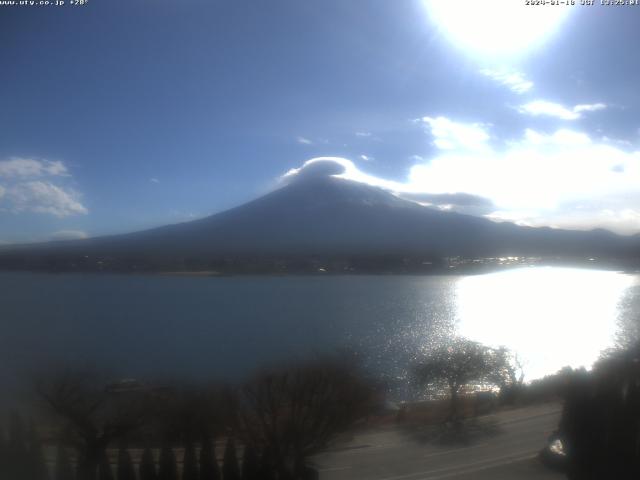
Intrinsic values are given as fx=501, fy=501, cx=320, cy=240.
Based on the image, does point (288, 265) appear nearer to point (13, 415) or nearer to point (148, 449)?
point (148, 449)

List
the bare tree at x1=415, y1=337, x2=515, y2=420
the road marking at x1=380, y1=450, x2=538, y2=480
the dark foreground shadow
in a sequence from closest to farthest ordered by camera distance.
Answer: the road marking at x1=380, y1=450, x2=538, y2=480 < the dark foreground shadow < the bare tree at x1=415, y1=337, x2=515, y2=420

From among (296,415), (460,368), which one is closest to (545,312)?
(460,368)

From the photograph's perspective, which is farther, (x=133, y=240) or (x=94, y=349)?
(x=133, y=240)

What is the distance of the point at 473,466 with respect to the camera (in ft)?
9.46

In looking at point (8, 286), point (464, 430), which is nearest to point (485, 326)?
point (464, 430)

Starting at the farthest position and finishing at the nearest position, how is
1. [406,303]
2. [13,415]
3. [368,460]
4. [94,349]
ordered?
1. [406,303]
2. [94,349]
3. [13,415]
4. [368,460]

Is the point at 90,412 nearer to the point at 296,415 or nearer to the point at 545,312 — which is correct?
the point at 296,415

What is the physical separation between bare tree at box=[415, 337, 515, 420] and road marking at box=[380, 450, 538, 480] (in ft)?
0.95

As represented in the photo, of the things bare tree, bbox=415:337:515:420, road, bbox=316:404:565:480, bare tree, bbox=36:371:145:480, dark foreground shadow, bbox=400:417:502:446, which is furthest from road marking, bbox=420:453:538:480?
bare tree, bbox=36:371:145:480

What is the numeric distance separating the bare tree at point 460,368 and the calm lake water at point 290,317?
15 cm

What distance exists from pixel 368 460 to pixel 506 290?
2.48 meters

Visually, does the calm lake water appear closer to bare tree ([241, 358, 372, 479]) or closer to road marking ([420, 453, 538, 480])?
bare tree ([241, 358, 372, 479])

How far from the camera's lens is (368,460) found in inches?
113

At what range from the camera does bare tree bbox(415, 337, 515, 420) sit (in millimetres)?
3207
